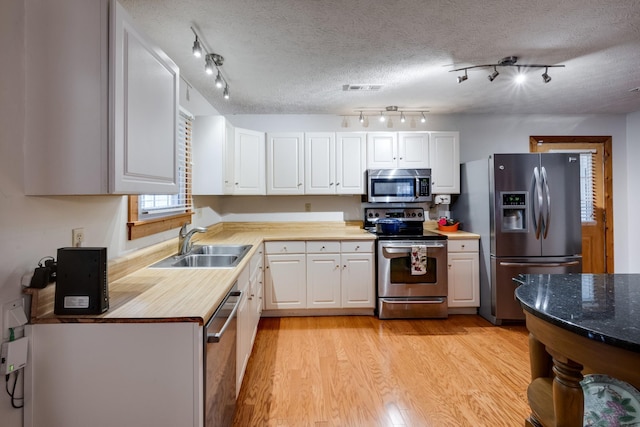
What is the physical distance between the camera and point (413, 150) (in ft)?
12.1

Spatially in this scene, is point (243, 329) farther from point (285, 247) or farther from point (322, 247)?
point (322, 247)

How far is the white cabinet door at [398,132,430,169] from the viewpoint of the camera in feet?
12.1

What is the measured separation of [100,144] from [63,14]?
472mm

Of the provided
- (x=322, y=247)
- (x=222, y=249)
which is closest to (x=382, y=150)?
(x=322, y=247)

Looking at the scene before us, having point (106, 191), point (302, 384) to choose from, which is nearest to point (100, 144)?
point (106, 191)

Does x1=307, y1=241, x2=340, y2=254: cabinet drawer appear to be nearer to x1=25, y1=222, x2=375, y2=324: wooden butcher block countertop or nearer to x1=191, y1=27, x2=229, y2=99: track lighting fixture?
x1=25, y1=222, x2=375, y2=324: wooden butcher block countertop

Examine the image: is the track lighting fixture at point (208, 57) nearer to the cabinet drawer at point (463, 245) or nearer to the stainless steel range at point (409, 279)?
the stainless steel range at point (409, 279)

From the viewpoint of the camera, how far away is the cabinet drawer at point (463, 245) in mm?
3391

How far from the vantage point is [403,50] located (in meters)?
2.25

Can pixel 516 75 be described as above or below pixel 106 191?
above

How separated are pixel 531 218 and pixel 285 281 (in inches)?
101

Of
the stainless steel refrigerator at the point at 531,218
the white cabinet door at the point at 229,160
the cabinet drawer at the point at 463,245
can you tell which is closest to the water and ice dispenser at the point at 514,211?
the stainless steel refrigerator at the point at 531,218

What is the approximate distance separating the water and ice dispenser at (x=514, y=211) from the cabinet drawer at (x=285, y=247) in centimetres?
205

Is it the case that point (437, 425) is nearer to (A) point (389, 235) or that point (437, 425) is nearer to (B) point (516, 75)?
(A) point (389, 235)
